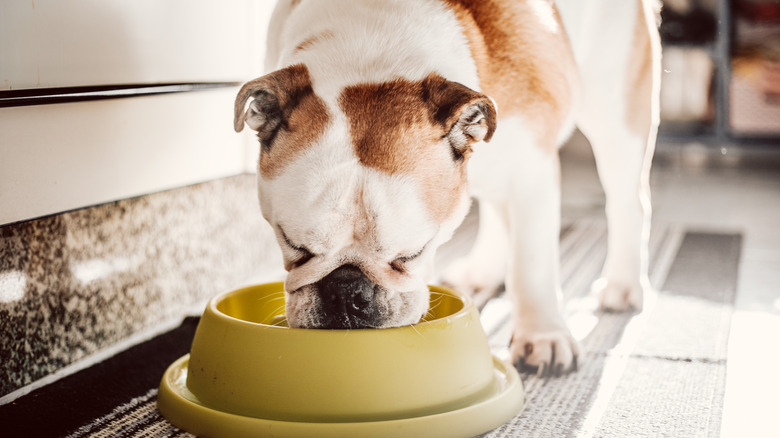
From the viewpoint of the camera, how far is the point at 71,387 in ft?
5.84

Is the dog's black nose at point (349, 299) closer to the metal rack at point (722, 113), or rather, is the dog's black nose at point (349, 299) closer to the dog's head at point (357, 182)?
the dog's head at point (357, 182)

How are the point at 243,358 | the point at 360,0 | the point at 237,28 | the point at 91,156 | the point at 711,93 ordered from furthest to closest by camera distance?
1. the point at 711,93
2. the point at 237,28
3. the point at 91,156
4. the point at 360,0
5. the point at 243,358

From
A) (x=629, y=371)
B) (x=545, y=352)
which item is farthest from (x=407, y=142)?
(x=629, y=371)

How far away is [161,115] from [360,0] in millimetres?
662

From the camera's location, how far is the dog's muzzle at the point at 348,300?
1526mm

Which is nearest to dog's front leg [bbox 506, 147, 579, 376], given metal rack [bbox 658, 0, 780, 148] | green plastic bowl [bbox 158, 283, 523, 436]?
green plastic bowl [bbox 158, 283, 523, 436]

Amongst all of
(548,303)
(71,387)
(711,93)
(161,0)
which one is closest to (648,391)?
(548,303)

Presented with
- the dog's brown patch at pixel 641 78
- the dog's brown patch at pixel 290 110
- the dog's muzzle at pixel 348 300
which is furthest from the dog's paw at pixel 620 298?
the dog's brown patch at pixel 290 110

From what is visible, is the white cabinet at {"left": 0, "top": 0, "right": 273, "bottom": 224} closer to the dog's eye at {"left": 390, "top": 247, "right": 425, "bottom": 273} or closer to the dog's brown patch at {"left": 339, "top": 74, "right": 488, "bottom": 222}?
the dog's brown patch at {"left": 339, "top": 74, "right": 488, "bottom": 222}

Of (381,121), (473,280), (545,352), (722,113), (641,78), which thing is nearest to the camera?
(381,121)

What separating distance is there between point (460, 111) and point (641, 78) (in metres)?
1.05

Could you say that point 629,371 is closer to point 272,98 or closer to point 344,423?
point 344,423

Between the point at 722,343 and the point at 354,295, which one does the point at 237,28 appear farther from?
→ the point at 722,343

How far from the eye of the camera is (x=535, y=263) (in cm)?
194
